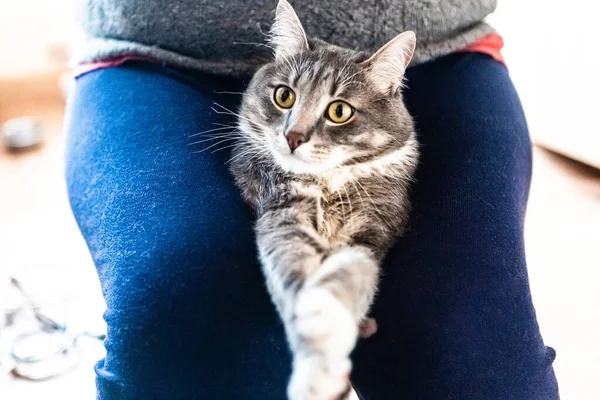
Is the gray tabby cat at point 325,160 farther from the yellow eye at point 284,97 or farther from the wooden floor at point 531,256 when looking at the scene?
the wooden floor at point 531,256

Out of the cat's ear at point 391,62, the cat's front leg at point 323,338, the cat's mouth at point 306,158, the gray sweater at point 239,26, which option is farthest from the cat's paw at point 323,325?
the gray sweater at point 239,26

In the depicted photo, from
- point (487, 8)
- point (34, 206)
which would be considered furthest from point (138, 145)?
point (34, 206)

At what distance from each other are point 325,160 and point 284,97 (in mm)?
193

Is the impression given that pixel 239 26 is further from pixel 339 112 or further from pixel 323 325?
pixel 323 325

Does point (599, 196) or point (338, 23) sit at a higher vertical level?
point (338, 23)

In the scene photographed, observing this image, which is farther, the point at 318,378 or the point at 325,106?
the point at 325,106

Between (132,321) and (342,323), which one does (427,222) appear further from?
(132,321)

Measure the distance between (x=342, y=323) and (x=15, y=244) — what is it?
1.66m

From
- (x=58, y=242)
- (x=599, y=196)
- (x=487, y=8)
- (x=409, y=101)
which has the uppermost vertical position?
(x=487, y=8)

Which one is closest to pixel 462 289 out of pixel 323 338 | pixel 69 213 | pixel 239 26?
pixel 323 338

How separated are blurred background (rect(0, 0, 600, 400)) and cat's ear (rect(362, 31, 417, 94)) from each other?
97 centimetres

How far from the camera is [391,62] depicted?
Result: 45.1 inches

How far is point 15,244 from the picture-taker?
2025 millimetres

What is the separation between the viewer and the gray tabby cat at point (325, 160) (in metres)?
0.99
